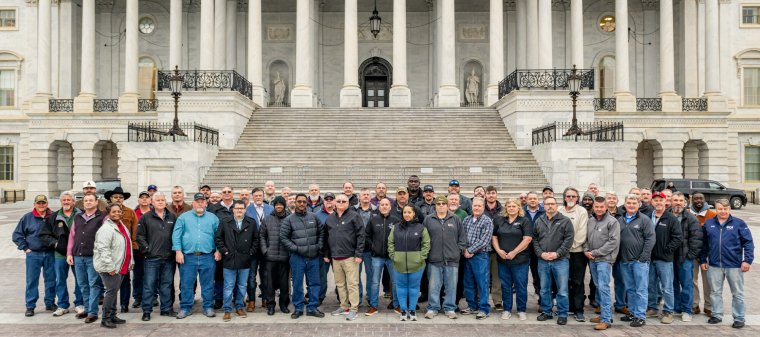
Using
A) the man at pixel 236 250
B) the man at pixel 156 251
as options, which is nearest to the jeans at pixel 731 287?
the man at pixel 236 250

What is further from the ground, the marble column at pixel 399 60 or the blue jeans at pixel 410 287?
the marble column at pixel 399 60

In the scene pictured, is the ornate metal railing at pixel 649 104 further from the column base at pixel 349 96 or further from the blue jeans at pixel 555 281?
the blue jeans at pixel 555 281

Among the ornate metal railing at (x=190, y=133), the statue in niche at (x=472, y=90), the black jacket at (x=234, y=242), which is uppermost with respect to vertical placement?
the statue in niche at (x=472, y=90)

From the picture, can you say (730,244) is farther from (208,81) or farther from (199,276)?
(208,81)

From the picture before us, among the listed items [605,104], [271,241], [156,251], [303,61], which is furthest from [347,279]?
[605,104]

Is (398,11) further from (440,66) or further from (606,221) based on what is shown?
(606,221)

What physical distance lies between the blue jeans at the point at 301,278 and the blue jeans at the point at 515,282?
2.93m

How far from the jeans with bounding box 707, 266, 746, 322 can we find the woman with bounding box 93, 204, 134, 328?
878 centimetres

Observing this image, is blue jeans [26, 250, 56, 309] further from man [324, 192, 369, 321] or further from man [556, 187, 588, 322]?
man [556, 187, 588, 322]

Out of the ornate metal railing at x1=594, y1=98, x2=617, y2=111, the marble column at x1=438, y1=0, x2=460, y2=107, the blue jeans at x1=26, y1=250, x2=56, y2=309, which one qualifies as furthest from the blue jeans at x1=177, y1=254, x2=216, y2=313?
the ornate metal railing at x1=594, y1=98, x2=617, y2=111

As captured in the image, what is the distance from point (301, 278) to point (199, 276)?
5.18 ft

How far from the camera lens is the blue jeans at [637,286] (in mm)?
8328

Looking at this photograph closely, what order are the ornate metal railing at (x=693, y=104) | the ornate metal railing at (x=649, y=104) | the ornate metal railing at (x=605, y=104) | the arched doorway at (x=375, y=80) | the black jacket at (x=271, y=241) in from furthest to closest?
the arched doorway at (x=375, y=80) < the ornate metal railing at (x=693, y=104) < the ornate metal railing at (x=649, y=104) < the ornate metal railing at (x=605, y=104) < the black jacket at (x=271, y=241)

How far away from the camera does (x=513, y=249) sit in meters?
8.76
